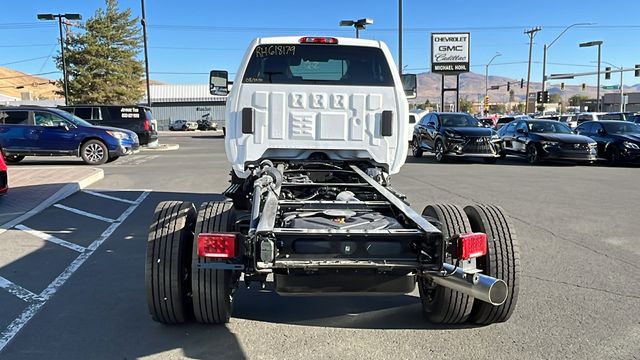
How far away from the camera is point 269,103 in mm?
5766

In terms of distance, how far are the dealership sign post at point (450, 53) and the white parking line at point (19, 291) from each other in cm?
2997

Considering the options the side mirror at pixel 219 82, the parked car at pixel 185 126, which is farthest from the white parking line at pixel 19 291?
the parked car at pixel 185 126

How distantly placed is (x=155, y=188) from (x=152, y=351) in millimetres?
8514

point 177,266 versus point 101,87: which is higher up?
point 101,87

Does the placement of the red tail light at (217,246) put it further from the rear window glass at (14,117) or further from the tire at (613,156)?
the tire at (613,156)

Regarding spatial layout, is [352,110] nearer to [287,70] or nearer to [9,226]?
[287,70]

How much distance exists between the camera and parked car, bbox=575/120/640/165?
1761 cm

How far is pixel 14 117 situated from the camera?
661 inches

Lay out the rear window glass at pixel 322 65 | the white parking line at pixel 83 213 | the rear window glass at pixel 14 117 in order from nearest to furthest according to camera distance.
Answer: the rear window glass at pixel 322 65 < the white parking line at pixel 83 213 < the rear window glass at pixel 14 117

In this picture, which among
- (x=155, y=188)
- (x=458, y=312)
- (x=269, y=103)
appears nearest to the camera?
(x=458, y=312)

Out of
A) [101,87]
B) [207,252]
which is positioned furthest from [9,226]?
[101,87]

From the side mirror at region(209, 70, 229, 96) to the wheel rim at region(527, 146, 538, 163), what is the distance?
13603mm

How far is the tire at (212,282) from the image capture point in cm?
390

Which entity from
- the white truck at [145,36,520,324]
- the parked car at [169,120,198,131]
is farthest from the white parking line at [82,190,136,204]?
the parked car at [169,120,198,131]
